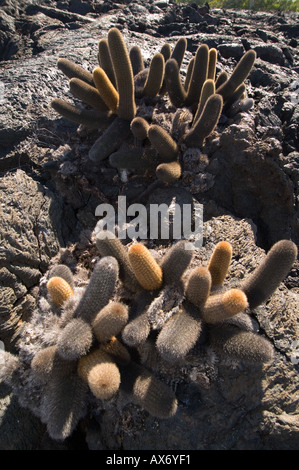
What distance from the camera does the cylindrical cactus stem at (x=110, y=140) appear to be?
402 centimetres

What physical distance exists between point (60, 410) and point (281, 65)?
20.7 feet

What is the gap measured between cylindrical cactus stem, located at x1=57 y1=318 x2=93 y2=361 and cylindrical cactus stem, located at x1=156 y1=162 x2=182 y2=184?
179cm

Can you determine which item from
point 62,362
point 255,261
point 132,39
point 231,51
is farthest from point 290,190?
point 132,39

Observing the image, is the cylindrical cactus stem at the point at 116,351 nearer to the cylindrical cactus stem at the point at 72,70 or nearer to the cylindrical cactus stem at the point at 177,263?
the cylindrical cactus stem at the point at 177,263

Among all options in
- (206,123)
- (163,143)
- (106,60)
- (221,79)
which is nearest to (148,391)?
(163,143)

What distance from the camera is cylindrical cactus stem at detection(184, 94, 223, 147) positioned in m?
3.53

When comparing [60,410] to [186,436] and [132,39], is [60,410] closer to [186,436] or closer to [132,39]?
[186,436]

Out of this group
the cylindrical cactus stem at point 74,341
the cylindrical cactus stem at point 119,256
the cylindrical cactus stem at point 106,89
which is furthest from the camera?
the cylindrical cactus stem at point 106,89

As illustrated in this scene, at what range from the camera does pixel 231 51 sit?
6.04 metres

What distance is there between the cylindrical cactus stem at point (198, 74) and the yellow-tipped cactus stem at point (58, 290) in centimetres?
285

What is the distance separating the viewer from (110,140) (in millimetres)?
4047

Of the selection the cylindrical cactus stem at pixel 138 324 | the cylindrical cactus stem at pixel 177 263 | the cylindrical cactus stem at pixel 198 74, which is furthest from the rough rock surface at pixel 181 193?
the cylindrical cactus stem at pixel 177 263

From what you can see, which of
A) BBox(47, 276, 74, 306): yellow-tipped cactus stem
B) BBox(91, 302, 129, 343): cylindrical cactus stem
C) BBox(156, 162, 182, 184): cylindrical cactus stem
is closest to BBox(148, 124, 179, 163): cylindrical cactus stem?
BBox(156, 162, 182, 184): cylindrical cactus stem

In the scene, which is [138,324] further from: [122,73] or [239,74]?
[239,74]
